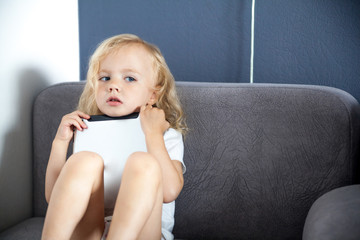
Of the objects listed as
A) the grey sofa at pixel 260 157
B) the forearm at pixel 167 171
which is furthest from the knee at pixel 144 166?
the grey sofa at pixel 260 157

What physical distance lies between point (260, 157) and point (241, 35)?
20.5 inches

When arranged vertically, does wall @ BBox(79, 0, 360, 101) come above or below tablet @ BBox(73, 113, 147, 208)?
above

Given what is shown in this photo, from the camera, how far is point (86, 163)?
96 cm

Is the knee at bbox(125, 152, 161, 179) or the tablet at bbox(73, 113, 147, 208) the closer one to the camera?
the knee at bbox(125, 152, 161, 179)

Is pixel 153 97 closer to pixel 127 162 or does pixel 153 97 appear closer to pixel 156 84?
pixel 156 84

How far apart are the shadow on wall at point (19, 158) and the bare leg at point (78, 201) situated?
1.49 feet

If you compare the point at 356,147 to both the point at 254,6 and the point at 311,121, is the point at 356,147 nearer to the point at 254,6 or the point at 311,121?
the point at 311,121

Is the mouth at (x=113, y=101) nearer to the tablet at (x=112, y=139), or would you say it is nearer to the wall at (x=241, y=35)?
the tablet at (x=112, y=139)

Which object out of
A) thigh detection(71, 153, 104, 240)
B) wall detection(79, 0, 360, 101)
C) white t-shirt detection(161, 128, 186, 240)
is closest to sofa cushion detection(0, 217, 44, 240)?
thigh detection(71, 153, 104, 240)

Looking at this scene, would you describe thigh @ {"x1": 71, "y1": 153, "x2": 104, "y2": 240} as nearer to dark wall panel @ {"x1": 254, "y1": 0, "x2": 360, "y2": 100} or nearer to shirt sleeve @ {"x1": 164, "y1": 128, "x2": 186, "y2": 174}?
shirt sleeve @ {"x1": 164, "y1": 128, "x2": 186, "y2": 174}

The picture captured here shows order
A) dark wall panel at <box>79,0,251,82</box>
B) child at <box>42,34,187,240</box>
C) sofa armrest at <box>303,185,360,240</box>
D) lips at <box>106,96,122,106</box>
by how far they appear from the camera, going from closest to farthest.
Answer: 1. sofa armrest at <box>303,185,360,240</box>
2. child at <box>42,34,187,240</box>
3. lips at <box>106,96,122,106</box>
4. dark wall panel at <box>79,0,251,82</box>

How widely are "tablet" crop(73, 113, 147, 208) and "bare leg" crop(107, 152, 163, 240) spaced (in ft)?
0.57

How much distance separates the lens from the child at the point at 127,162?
2.96ft

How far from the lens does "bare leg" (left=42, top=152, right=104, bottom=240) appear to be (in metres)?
0.90
